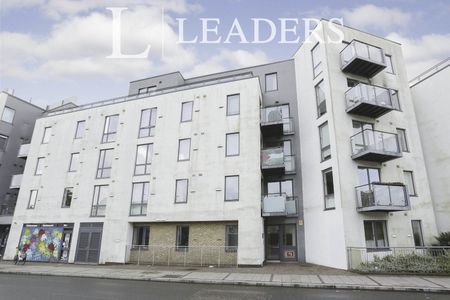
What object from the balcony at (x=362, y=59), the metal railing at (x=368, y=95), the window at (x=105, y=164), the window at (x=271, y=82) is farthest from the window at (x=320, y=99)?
the window at (x=105, y=164)

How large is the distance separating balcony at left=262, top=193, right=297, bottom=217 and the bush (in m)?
4.61

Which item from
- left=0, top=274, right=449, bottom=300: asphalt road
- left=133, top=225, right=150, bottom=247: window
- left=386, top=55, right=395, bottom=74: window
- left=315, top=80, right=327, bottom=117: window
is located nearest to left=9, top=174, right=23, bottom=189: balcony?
left=133, top=225, right=150, bottom=247: window

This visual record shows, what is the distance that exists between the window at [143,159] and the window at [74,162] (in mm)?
5239

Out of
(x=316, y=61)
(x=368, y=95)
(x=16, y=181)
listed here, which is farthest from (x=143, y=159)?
(x=368, y=95)

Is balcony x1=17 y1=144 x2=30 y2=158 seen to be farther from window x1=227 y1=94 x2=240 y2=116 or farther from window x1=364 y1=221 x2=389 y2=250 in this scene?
window x1=364 y1=221 x2=389 y2=250

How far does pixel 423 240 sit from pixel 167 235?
14.5 m

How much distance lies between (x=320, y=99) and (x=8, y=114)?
26.8 m

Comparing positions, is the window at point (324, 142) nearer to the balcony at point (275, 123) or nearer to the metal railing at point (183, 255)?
the balcony at point (275, 123)

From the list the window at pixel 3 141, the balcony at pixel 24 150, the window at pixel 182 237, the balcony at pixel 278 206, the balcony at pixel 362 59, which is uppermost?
the balcony at pixel 362 59

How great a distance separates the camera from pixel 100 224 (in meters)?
18.7

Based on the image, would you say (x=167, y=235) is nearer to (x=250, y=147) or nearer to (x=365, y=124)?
(x=250, y=147)

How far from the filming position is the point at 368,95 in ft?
51.1

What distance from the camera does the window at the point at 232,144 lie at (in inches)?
703

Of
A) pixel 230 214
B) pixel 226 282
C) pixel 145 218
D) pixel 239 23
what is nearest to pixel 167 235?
pixel 145 218
